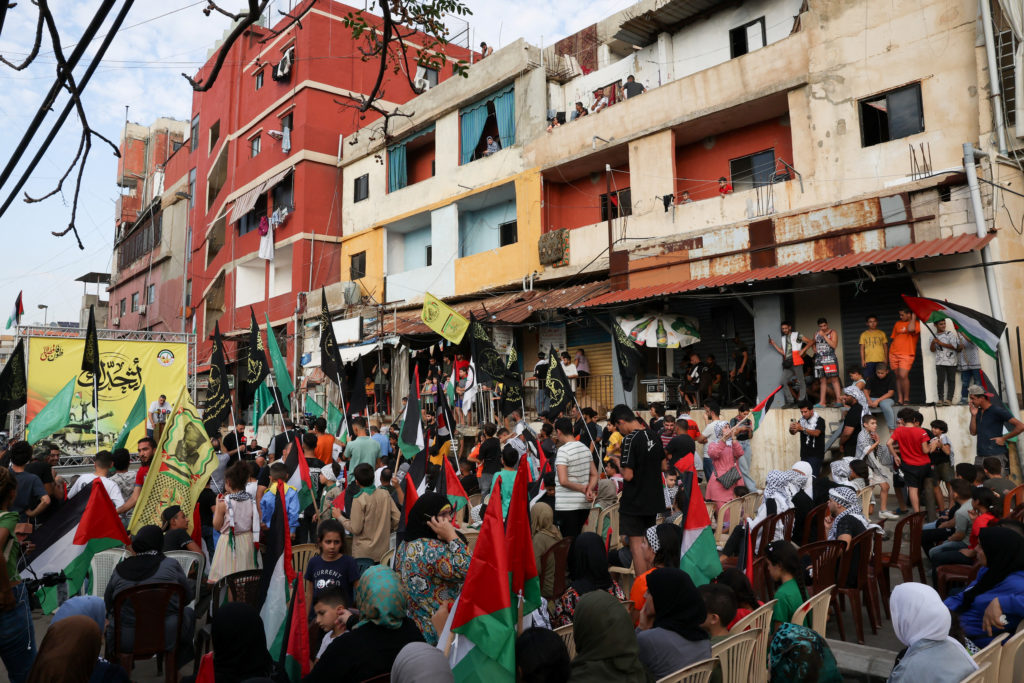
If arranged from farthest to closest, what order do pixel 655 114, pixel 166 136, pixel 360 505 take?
1. pixel 166 136
2. pixel 655 114
3. pixel 360 505

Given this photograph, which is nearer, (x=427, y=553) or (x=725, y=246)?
(x=427, y=553)

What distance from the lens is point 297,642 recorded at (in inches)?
169

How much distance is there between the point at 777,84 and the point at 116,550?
1321 centimetres

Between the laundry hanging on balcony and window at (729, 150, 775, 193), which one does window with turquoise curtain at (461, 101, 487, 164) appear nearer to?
window at (729, 150, 775, 193)

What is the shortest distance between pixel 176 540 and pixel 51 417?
7.06m

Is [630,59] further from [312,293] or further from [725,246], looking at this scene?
[312,293]

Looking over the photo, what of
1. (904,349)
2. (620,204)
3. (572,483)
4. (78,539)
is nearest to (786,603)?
(572,483)

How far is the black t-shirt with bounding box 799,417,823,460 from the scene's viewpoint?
986 cm

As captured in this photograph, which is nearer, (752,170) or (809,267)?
(809,267)

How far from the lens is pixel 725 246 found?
13.6m

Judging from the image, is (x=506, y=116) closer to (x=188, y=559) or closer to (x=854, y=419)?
(x=854, y=419)

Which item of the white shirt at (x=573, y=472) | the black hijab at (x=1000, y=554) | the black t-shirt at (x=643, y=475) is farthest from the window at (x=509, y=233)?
the black hijab at (x=1000, y=554)

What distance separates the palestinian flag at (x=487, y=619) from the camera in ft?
10.9

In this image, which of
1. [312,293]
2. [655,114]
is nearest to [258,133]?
[312,293]
